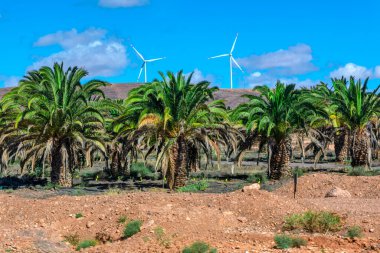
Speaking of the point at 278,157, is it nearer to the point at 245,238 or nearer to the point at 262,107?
the point at 262,107

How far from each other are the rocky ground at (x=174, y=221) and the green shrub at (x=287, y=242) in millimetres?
205

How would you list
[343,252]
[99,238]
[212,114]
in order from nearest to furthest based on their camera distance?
[343,252]
[99,238]
[212,114]

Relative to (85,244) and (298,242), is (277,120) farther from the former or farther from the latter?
(85,244)

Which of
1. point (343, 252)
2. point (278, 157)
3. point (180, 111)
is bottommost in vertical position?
point (343, 252)

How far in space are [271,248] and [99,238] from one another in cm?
576

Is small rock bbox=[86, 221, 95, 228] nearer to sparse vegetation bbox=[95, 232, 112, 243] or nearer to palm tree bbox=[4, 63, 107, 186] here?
sparse vegetation bbox=[95, 232, 112, 243]

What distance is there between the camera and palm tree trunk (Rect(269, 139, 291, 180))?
3152cm

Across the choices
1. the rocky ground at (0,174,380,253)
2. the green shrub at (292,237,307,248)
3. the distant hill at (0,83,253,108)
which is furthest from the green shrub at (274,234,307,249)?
the distant hill at (0,83,253,108)

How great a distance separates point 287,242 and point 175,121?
13.1 m

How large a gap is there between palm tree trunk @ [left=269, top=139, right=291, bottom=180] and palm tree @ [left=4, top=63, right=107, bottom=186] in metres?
9.22

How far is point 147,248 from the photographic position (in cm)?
1675

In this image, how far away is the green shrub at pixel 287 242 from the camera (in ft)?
52.8

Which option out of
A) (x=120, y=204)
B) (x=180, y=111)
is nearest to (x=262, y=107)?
(x=180, y=111)

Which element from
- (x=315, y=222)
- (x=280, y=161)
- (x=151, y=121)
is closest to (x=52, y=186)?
(x=151, y=121)
